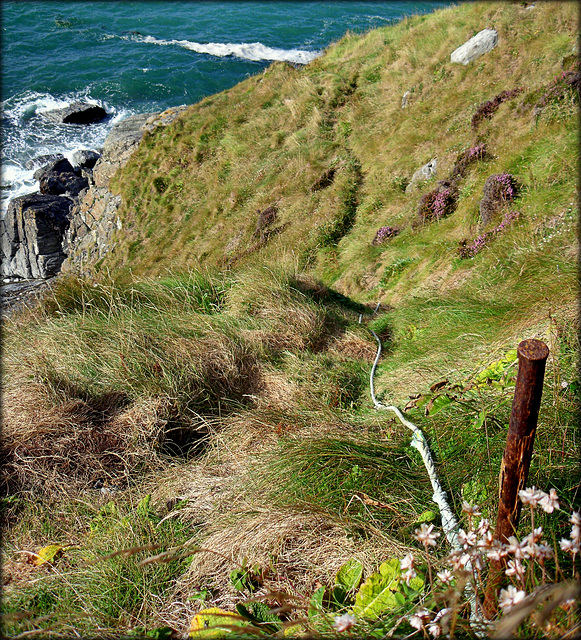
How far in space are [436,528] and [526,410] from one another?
3.82 ft

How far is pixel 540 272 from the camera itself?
470cm

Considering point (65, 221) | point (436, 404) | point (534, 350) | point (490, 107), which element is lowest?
point (65, 221)

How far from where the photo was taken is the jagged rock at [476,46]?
1159 centimetres

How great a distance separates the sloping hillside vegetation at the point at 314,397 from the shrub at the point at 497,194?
0.03 metres

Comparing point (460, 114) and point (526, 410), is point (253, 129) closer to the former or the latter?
point (460, 114)

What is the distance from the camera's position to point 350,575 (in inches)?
92.5

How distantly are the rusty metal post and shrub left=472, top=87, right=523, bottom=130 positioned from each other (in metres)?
9.17

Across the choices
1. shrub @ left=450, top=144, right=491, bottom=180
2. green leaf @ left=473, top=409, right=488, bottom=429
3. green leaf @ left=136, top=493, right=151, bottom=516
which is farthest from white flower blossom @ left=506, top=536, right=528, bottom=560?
shrub @ left=450, top=144, right=491, bottom=180

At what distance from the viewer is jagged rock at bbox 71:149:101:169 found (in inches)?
1029

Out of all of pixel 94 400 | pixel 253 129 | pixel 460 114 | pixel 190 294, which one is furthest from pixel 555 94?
pixel 253 129

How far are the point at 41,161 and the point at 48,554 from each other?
28383 millimetres

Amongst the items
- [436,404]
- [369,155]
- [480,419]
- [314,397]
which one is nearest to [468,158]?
[369,155]

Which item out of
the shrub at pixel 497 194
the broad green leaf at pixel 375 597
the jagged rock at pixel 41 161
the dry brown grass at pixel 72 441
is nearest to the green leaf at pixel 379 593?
the broad green leaf at pixel 375 597

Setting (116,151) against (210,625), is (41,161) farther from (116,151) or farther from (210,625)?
(210,625)
